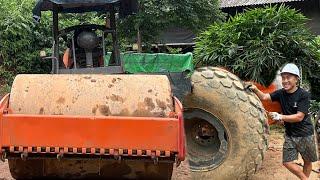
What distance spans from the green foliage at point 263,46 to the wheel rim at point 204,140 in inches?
89.4

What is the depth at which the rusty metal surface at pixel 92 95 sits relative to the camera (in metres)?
4.36

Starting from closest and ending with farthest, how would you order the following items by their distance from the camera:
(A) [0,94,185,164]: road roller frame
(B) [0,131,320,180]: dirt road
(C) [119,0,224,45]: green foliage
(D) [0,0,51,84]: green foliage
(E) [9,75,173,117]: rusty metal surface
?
1. (A) [0,94,185,164]: road roller frame
2. (E) [9,75,173,117]: rusty metal surface
3. (B) [0,131,320,180]: dirt road
4. (D) [0,0,51,84]: green foliage
5. (C) [119,0,224,45]: green foliage

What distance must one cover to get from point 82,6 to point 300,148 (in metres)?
3.02

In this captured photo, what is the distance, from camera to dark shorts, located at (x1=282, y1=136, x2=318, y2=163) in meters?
5.19

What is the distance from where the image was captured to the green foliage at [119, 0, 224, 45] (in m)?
15.3

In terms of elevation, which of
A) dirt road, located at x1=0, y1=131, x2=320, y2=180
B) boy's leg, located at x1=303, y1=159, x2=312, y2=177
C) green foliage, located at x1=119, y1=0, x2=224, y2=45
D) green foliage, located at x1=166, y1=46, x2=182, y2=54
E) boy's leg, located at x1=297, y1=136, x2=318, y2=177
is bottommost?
green foliage, located at x1=166, y1=46, x2=182, y2=54

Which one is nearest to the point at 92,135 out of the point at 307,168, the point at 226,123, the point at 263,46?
the point at 226,123

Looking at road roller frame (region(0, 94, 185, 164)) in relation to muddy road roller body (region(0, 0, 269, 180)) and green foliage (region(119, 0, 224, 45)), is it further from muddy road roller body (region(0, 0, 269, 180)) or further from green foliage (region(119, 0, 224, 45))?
green foliage (region(119, 0, 224, 45))

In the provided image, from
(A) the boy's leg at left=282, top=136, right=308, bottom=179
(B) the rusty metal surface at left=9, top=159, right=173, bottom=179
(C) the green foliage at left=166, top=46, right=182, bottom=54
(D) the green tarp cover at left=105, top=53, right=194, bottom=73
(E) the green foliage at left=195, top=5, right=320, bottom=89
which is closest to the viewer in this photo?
(B) the rusty metal surface at left=9, top=159, right=173, bottom=179

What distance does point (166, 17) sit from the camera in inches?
610

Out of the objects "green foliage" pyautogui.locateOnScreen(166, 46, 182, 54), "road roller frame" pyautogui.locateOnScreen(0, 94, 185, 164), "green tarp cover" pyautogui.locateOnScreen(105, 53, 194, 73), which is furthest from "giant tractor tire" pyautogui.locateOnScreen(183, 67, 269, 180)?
"green foliage" pyautogui.locateOnScreen(166, 46, 182, 54)

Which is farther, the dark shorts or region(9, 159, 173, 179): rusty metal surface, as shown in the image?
the dark shorts

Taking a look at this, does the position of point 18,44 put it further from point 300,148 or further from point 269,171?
point 300,148

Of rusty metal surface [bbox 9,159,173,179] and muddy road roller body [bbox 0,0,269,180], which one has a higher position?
muddy road roller body [bbox 0,0,269,180]
